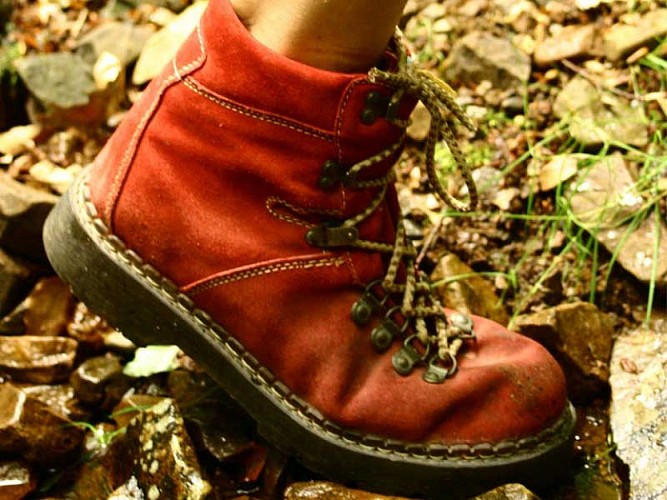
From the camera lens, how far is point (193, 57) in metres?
1.38

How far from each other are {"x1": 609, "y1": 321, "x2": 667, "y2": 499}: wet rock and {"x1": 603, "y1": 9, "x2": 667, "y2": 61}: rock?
37.8 inches

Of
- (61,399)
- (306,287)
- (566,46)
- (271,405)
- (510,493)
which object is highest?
(566,46)

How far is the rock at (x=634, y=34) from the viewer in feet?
7.72

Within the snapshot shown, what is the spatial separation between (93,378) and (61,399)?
0.32 feet

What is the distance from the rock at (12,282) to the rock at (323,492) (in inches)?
37.8

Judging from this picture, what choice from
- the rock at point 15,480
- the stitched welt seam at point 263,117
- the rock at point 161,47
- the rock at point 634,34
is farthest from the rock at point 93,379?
the rock at point 634,34

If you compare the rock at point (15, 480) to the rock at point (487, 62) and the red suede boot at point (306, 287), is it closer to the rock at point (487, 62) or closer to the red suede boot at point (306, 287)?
the red suede boot at point (306, 287)

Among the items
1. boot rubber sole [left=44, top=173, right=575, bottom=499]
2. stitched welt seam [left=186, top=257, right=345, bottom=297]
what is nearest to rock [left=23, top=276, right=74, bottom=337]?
boot rubber sole [left=44, top=173, right=575, bottom=499]

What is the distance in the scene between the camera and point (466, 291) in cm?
193

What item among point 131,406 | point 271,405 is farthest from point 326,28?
point 131,406

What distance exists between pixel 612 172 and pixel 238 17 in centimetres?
121

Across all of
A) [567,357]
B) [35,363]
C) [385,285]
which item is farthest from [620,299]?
[35,363]

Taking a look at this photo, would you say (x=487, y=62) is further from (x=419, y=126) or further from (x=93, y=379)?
(x=93, y=379)

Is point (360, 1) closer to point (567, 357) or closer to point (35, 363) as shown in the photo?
point (567, 357)
